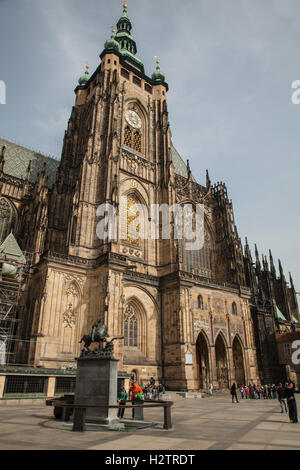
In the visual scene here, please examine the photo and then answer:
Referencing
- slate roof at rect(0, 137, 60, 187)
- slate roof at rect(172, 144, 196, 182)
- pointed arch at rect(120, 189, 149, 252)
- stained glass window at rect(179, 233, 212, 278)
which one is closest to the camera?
pointed arch at rect(120, 189, 149, 252)

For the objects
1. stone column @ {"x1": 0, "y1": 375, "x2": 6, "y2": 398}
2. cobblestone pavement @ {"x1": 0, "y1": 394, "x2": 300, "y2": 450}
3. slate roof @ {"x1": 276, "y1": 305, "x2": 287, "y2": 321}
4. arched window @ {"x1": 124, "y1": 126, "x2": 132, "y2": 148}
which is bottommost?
cobblestone pavement @ {"x1": 0, "y1": 394, "x2": 300, "y2": 450}

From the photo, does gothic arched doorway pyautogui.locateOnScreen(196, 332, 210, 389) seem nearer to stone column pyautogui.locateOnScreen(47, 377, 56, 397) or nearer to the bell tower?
the bell tower

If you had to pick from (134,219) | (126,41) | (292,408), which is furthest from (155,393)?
(126,41)

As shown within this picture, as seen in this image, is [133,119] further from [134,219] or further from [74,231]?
[74,231]

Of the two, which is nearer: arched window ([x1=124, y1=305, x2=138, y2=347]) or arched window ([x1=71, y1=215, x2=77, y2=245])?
arched window ([x1=124, y1=305, x2=138, y2=347])

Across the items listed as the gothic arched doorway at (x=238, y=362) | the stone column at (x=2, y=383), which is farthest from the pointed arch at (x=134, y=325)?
the stone column at (x=2, y=383)

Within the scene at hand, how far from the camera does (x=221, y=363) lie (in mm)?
30234

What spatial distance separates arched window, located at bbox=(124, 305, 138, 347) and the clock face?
20057mm

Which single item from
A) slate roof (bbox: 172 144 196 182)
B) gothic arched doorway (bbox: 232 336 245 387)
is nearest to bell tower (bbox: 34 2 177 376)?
slate roof (bbox: 172 144 196 182)

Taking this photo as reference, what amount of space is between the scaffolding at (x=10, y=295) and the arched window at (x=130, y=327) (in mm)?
8042

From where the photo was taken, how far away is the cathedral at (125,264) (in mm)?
23438

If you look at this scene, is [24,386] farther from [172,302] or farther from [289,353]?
[289,353]

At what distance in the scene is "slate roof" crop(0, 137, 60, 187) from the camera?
1511 inches

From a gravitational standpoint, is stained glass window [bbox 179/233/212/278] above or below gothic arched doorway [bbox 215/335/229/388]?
above
